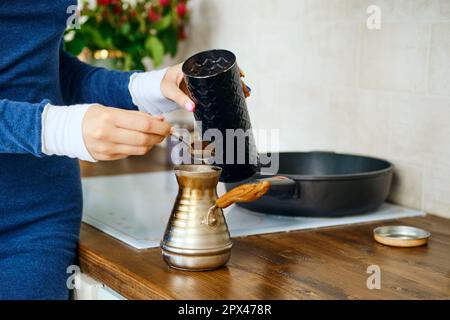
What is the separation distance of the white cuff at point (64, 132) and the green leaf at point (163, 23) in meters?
1.08

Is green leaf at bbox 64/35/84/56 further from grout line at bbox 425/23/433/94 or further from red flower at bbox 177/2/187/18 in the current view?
grout line at bbox 425/23/433/94

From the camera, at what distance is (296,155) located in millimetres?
1463

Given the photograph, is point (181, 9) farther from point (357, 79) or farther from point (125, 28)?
point (357, 79)

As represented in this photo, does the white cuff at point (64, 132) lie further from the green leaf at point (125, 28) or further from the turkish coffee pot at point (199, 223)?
the green leaf at point (125, 28)

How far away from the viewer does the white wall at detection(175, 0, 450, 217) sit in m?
1.29

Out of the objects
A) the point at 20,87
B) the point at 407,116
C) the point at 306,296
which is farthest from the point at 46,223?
the point at 407,116

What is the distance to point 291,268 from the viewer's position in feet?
3.25

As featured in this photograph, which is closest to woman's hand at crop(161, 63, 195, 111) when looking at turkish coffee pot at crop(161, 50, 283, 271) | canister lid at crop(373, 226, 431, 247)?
turkish coffee pot at crop(161, 50, 283, 271)

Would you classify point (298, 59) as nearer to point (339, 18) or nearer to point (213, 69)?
point (339, 18)

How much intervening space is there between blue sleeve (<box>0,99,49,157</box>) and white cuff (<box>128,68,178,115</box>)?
32 cm

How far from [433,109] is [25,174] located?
2.42ft

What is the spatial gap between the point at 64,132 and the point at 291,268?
37cm

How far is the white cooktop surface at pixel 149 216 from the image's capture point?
1.19m

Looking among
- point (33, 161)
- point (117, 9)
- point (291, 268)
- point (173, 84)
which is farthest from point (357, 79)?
point (117, 9)
